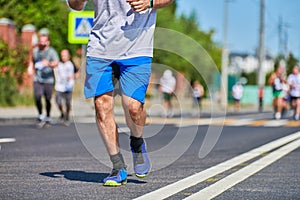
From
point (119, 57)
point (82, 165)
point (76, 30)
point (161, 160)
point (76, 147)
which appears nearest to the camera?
point (119, 57)

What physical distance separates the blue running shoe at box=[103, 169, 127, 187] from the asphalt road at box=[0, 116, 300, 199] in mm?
67

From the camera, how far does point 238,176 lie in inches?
274

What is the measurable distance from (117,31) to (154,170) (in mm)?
1823

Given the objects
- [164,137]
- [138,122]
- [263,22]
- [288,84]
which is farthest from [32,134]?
[263,22]

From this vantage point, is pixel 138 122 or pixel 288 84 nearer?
pixel 138 122

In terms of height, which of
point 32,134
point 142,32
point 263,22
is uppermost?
point 263,22

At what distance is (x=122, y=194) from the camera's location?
5.64 metres

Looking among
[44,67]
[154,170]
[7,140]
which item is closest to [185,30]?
[44,67]

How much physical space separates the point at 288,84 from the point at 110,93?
61.1 ft

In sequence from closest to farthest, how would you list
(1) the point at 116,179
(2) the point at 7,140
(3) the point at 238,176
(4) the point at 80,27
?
1. (1) the point at 116,179
2. (3) the point at 238,176
3. (2) the point at 7,140
4. (4) the point at 80,27

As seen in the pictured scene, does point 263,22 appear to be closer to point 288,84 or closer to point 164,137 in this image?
point 288,84

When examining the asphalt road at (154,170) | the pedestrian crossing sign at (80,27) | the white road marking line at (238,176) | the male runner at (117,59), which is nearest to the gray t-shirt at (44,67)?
the asphalt road at (154,170)

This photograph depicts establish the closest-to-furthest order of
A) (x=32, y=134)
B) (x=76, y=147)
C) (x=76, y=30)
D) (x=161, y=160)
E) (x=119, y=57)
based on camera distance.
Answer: (x=119, y=57)
(x=161, y=160)
(x=76, y=147)
(x=32, y=134)
(x=76, y=30)

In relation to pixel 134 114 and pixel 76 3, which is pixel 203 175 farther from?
pixel 76 3
